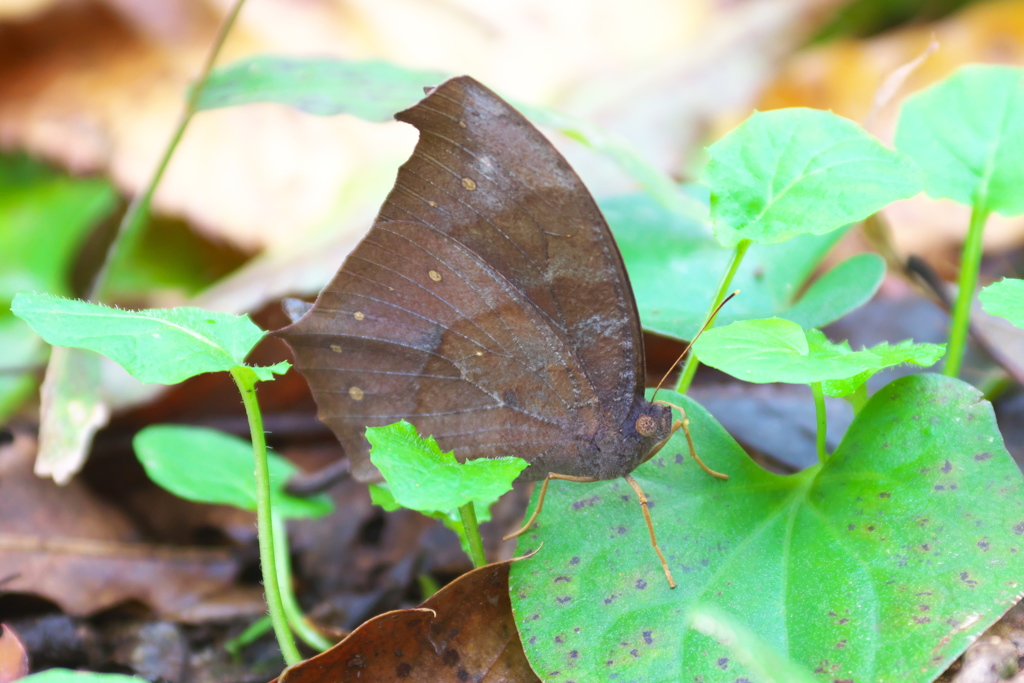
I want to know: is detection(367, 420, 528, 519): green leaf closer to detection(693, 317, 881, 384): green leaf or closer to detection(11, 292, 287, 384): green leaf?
detection(11, 292, 287, 384): green leaf

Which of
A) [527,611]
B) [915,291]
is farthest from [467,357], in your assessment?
[915,291]

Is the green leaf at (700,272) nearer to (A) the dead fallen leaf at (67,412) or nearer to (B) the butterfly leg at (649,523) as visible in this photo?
(B) the butterfly leg at (649,523)

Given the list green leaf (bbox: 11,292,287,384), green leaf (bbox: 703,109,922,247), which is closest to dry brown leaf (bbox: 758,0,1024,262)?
green leaf (bbox: 703,109,922,247)

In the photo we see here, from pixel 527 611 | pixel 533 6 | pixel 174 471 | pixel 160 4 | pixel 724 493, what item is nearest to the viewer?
pixel 527 611

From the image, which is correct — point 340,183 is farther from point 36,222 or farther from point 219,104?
point 219,104

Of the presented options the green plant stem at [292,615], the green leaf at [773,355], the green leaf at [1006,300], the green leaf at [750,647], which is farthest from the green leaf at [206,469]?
the green leaf at [1006,300]

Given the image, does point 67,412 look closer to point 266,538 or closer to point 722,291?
point 266,538

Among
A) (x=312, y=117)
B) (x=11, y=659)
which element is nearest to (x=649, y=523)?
(x=11, y=659)
